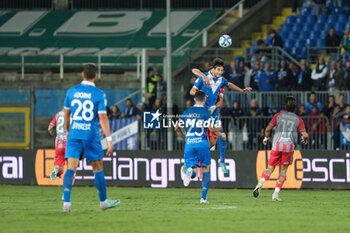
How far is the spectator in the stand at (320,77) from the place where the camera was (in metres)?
28.0

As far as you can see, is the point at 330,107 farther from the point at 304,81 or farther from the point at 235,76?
the point at 235,76

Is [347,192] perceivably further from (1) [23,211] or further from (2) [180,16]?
(2) [180,16]

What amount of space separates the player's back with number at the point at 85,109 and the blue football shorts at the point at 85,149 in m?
0.08

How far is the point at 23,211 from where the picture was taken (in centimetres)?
1455

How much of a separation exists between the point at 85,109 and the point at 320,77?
1616 cm

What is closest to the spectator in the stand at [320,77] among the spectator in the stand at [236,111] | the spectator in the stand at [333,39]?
the spectator in the stand at [236,111]

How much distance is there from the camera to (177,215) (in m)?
13.7

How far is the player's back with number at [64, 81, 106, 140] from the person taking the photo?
13.4 meters

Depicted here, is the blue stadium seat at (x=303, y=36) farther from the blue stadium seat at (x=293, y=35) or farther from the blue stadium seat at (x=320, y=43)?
the blue stadium seat at (x=320, y=43)

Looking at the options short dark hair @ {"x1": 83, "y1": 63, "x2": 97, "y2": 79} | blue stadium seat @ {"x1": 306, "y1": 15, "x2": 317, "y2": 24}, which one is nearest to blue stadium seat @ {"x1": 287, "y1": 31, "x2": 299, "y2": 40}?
blue stadium seat @ {"x1": 306, "y1": 15, "x2": 317, "y2": 24}

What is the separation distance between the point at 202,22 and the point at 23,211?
2721 cm

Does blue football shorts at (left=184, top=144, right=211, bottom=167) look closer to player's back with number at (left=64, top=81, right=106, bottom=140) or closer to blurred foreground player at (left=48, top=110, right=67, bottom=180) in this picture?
player's back with number at (left=64, top=81, right=106, bottom=140)

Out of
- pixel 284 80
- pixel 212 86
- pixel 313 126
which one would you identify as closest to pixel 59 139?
pixel 212 86

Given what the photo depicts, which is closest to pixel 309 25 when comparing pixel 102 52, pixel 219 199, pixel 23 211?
pixel 102 52
